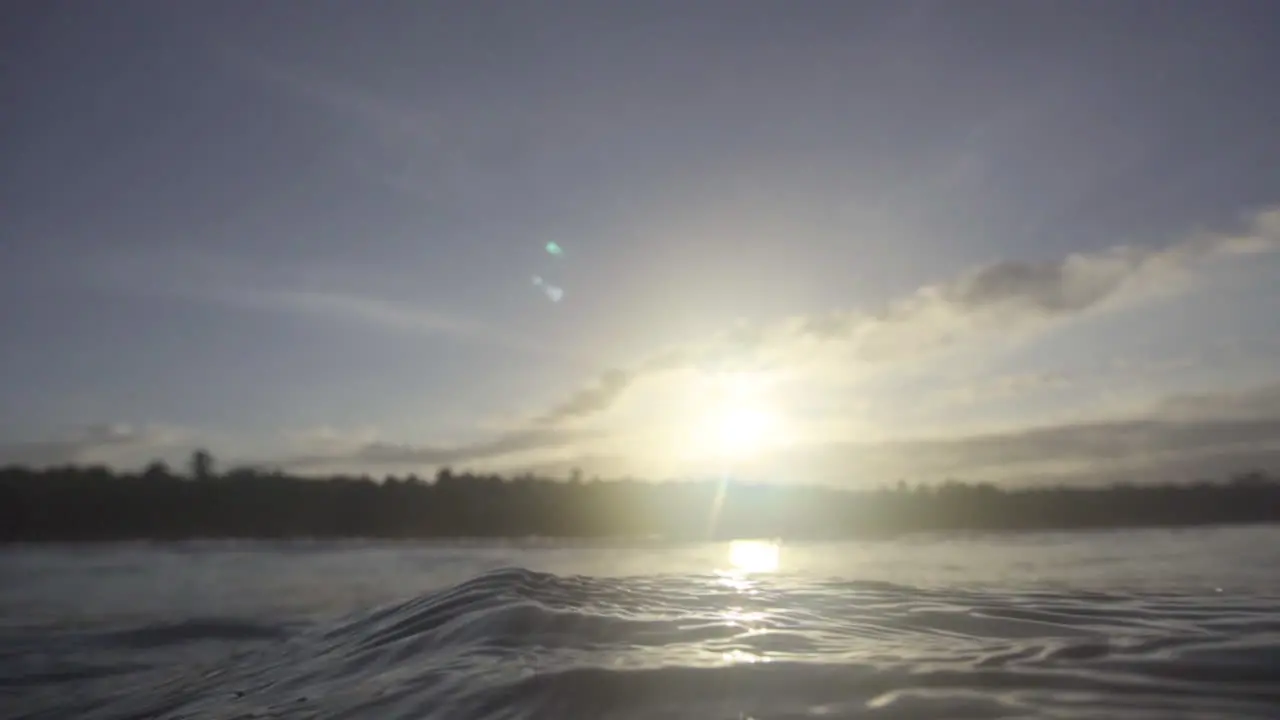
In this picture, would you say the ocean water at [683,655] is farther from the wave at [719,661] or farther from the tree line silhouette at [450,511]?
the tree line silhouette at [450,511]

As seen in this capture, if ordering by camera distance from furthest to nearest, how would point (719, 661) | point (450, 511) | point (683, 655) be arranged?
point (450, 511) < point (683, 655) < point (719, 661)

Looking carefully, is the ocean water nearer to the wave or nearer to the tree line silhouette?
the wave

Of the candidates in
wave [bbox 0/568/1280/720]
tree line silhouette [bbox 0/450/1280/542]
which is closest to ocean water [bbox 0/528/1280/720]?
wave [bbox 0/568/1280/720]

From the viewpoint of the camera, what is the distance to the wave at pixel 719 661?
14.2 ft

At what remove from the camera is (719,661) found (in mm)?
5105

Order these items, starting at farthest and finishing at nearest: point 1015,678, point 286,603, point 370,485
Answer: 1. point 370,485
2. point 286,603
3. point 1015,678

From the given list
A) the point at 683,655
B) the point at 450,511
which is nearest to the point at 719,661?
the point at 683,655

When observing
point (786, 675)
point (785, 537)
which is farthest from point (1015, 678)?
Answer: point (785, 537)

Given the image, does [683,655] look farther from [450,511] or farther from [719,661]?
[450,511]

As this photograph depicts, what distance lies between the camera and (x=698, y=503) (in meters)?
58.2

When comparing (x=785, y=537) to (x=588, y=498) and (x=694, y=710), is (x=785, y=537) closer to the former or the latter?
(x=588, y=498)

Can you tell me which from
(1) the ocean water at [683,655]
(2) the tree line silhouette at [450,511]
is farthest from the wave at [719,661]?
(2) the tree line silhouette at [450,511]

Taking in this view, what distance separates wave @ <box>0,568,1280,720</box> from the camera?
4324 mm

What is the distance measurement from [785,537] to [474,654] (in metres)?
40.6
